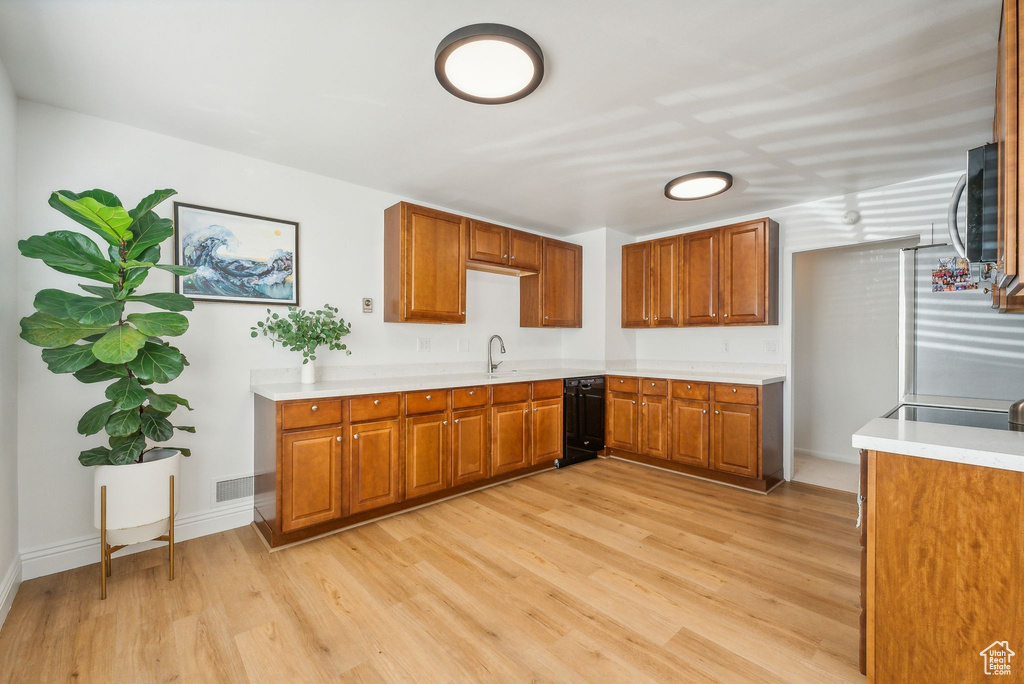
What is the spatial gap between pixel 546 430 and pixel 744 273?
2.34 metres

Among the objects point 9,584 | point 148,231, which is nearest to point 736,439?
point 148,231

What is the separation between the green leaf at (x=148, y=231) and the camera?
216 cm

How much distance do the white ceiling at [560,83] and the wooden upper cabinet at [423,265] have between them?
0.39 meters

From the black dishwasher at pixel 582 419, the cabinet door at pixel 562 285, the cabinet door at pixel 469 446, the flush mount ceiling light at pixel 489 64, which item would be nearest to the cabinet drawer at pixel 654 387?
the black dishwasher at pixel 582 419

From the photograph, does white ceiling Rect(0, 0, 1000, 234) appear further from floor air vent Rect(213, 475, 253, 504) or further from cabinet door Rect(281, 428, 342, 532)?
floor air vent Rect(213, 475, 253, 504)

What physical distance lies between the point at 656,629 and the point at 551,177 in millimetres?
2939

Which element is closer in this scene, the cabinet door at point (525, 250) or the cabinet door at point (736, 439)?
the cabinet door at point (736, 439)

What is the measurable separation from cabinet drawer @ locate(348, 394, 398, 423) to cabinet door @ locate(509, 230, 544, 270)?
1.87 meters

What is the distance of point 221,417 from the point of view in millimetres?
2852

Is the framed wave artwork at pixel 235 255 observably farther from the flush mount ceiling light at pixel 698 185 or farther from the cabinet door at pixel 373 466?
the flush mount ceiling light at pixel 698 185

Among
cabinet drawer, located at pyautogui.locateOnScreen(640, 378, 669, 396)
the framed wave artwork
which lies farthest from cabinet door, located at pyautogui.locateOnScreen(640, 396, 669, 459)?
the framed wave artwork

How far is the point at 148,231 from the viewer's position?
2.18 m

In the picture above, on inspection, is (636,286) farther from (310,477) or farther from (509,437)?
(310,477)

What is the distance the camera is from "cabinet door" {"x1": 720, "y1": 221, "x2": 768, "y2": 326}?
381cm
